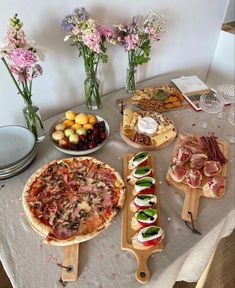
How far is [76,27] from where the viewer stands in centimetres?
87

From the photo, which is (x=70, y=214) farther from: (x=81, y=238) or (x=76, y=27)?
(x=76, y=27)

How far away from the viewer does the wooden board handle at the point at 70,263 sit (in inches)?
23.6

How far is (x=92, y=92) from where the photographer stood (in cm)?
108

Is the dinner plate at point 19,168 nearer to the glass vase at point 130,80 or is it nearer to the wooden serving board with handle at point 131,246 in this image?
the wooden serving board with handle at point 131,246

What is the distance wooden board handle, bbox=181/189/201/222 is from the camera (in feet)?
2.43

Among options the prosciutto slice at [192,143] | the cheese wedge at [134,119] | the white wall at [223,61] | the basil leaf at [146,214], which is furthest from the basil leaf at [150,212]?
the white wall at [223,61]

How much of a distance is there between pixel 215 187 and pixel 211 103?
0.55 meters

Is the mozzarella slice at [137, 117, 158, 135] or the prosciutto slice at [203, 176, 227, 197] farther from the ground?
the mozzarella slice at [137, 117, 158, 135]

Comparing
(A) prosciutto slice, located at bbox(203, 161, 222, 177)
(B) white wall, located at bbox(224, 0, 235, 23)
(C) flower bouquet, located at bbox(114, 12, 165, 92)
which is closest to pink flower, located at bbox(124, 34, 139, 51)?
(C) flower bouquet, located at bbox(114, 12, 165, 92)

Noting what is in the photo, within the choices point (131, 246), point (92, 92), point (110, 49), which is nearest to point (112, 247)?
point (131, 246)

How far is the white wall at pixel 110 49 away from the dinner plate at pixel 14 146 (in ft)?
0.56

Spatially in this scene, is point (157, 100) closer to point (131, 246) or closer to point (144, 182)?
point (144, 182)

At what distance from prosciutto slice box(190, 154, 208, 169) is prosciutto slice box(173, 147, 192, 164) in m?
0.02

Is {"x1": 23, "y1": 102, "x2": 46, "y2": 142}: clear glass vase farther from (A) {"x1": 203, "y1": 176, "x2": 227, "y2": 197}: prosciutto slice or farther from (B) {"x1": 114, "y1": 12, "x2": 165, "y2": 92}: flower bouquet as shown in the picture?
A: (A) {"x1": 203, "y1": 176, "x2": 227, "y2": 197}: prosciutto slice
